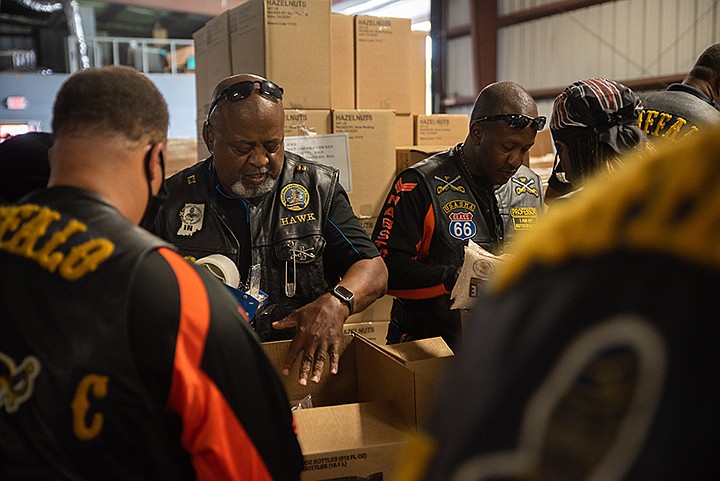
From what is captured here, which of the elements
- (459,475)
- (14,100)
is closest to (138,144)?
(459,475)

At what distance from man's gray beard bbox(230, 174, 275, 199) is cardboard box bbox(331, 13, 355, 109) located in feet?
4.03

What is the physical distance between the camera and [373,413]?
160 cm

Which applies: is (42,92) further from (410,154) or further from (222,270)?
(222,270)

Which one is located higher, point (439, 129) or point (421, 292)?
A: point (439, 129)

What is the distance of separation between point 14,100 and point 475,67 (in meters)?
7.31

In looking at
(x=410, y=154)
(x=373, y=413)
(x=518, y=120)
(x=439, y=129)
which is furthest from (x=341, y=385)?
(x=439, y=129)

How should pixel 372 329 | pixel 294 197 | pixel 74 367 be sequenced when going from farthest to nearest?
pixel 372 329 → pixel 294 197 → pixel 74 367

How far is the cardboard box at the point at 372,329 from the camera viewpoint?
2.95 m

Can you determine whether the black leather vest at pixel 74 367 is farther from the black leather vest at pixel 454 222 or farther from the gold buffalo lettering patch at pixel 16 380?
the black leather vest at pixel 454 222

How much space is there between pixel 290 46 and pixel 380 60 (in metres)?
0.68

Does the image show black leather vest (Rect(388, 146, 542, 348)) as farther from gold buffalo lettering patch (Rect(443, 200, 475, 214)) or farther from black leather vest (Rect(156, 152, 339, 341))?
black leather vest (Rect(156, 152, 339, 341))

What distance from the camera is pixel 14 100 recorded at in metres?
10.8

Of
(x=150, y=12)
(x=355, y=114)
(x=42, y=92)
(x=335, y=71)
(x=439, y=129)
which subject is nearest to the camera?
(x=355, y=114)

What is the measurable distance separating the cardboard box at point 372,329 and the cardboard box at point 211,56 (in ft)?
4.56
